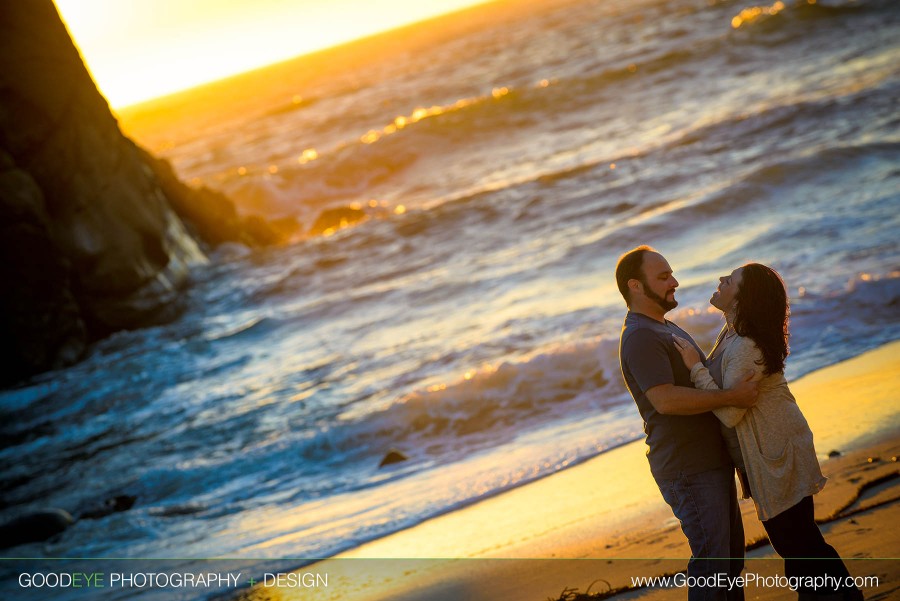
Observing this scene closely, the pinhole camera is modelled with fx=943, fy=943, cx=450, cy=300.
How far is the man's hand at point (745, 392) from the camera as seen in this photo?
4184 mm

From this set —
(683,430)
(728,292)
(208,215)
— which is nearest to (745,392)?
(683,430)

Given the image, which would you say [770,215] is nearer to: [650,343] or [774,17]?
[650,343]

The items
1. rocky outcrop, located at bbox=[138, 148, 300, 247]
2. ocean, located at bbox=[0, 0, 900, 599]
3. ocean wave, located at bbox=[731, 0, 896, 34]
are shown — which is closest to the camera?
ocean, located at bbox=[0, 0, 900, 599]

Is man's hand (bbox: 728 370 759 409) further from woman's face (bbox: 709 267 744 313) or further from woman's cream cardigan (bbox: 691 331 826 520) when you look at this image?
woman's face (bbox: 709 267 744 313)

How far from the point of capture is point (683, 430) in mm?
4383

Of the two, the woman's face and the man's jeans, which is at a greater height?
the woman's face

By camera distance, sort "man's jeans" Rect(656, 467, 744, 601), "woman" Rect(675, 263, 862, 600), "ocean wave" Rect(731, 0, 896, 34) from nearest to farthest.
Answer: "woman" Rect(675, 263, 862, 600) < "man's jeans" Rect(656, 467, 744, 601) < "ocean wave" Rect(731, 0, 896, 34)

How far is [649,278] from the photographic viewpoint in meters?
4.48

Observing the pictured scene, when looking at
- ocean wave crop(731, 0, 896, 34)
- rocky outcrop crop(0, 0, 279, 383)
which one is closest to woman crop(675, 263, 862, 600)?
rocky outcrop crop(0, 0, 279, 383)

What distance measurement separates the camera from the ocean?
9.48m

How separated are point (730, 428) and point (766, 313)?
570 mm

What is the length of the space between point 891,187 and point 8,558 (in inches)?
549

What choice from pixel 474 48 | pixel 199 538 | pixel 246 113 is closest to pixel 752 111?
pixel 199 538

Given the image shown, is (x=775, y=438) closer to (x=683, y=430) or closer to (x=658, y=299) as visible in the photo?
(x=683, y=430)
